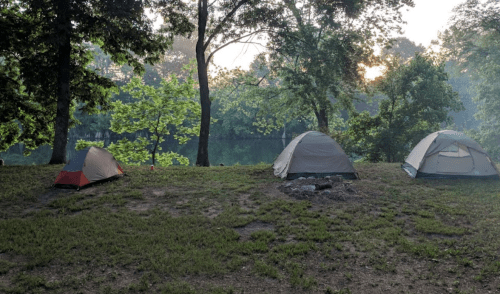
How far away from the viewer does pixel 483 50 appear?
31.1m

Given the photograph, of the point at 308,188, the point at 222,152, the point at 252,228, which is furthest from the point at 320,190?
the point at 222,152

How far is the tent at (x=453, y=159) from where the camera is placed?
12430mm

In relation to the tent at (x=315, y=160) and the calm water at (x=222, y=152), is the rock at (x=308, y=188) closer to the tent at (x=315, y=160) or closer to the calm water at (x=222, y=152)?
the tent at (x=315, y=160)

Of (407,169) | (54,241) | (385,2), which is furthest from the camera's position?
(385,2)

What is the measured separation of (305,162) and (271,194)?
2625 millimetres

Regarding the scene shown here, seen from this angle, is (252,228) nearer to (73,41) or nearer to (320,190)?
(320,190)

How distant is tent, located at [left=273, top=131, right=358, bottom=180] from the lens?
1235 cm

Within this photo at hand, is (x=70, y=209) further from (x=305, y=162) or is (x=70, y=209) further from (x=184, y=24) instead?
(x=184, y=24)

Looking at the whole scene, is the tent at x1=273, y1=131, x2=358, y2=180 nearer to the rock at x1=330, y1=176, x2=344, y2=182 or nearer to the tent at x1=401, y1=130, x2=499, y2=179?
the rock at x1=330, y1=176, x2=344, y2=182

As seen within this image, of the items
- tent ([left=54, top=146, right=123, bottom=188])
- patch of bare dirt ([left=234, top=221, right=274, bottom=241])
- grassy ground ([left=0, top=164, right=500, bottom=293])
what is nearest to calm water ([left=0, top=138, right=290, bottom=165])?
tent ([left=54, top=146, right=123, bottom=188])

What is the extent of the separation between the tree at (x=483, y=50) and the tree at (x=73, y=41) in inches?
1018

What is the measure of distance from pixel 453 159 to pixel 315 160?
18.7 feet

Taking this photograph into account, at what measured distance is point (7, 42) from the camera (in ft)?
42.5

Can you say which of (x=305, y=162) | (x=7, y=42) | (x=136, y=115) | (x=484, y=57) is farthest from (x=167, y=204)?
(x=484, y=57)
